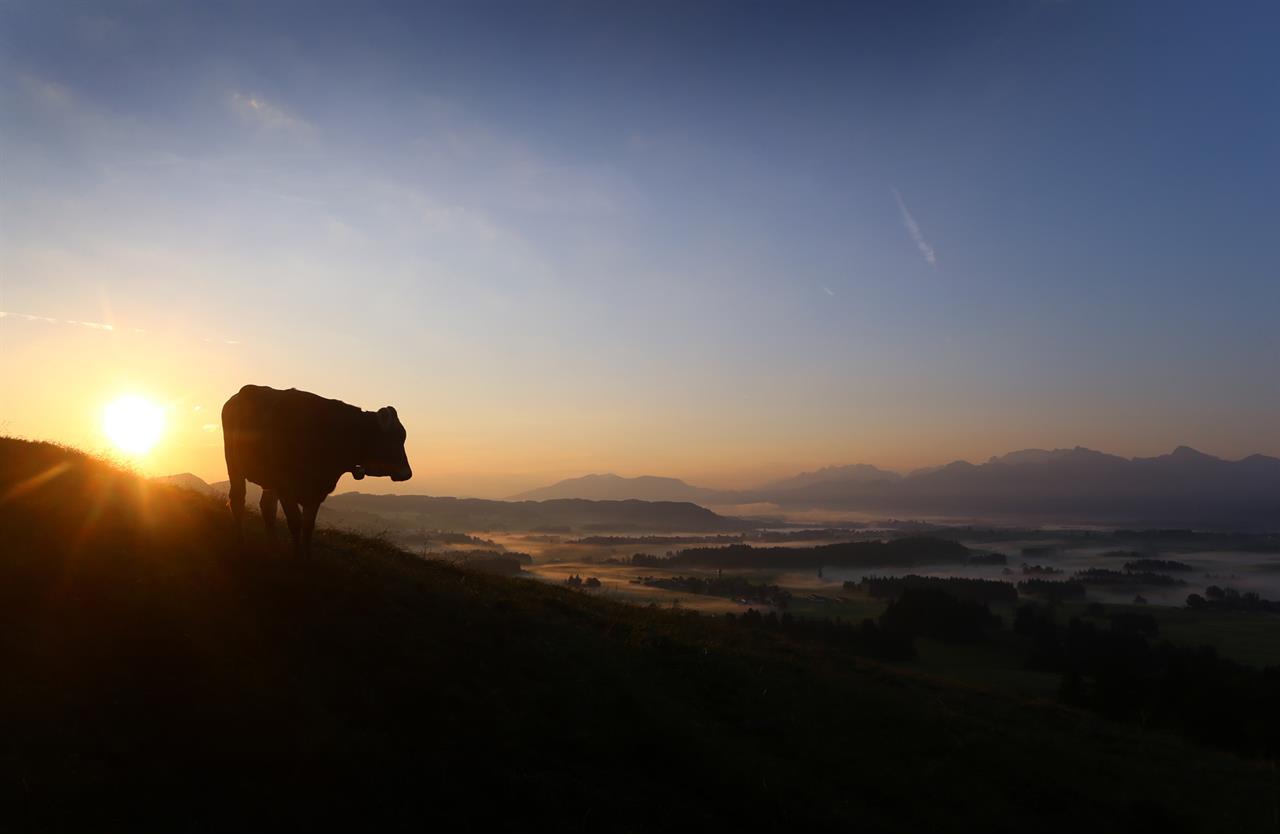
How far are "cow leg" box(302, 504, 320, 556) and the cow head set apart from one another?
0.91 metres

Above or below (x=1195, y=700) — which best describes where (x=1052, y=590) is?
below

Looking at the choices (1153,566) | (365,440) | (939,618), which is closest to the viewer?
(365,440)

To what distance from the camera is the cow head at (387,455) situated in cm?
1240

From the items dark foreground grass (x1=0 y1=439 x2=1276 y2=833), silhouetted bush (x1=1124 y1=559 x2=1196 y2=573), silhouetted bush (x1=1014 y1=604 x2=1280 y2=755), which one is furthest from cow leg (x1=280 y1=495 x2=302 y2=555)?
silhouetted bush (x1=1124 y1=559 x2=1196 y2=573)

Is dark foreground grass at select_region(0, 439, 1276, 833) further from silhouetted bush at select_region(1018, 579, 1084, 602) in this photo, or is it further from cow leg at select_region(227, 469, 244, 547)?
silhouetted bush at select_region(1018, 579, 1084, 602)

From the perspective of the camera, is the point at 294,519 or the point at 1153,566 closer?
the point at 294,519

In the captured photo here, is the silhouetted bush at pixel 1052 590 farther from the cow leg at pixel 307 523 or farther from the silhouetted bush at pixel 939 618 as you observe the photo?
the cow leg at pixel 307 523

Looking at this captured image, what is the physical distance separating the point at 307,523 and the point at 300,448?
1.42 m

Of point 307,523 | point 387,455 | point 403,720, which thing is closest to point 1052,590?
point 387,455

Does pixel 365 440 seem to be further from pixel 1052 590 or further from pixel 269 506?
pixel 1052 590

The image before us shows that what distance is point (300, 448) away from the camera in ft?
39.3

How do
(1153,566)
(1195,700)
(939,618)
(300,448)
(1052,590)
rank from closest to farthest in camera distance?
1. (300,448)
2. (1195,700)
3. (939,618)
4. (1052,590)
5. (1153,566)

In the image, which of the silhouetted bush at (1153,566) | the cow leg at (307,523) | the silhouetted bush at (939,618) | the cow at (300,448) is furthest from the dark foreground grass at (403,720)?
the silhouetted bush at (1153,566)

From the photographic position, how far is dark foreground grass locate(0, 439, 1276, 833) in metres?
7.06
